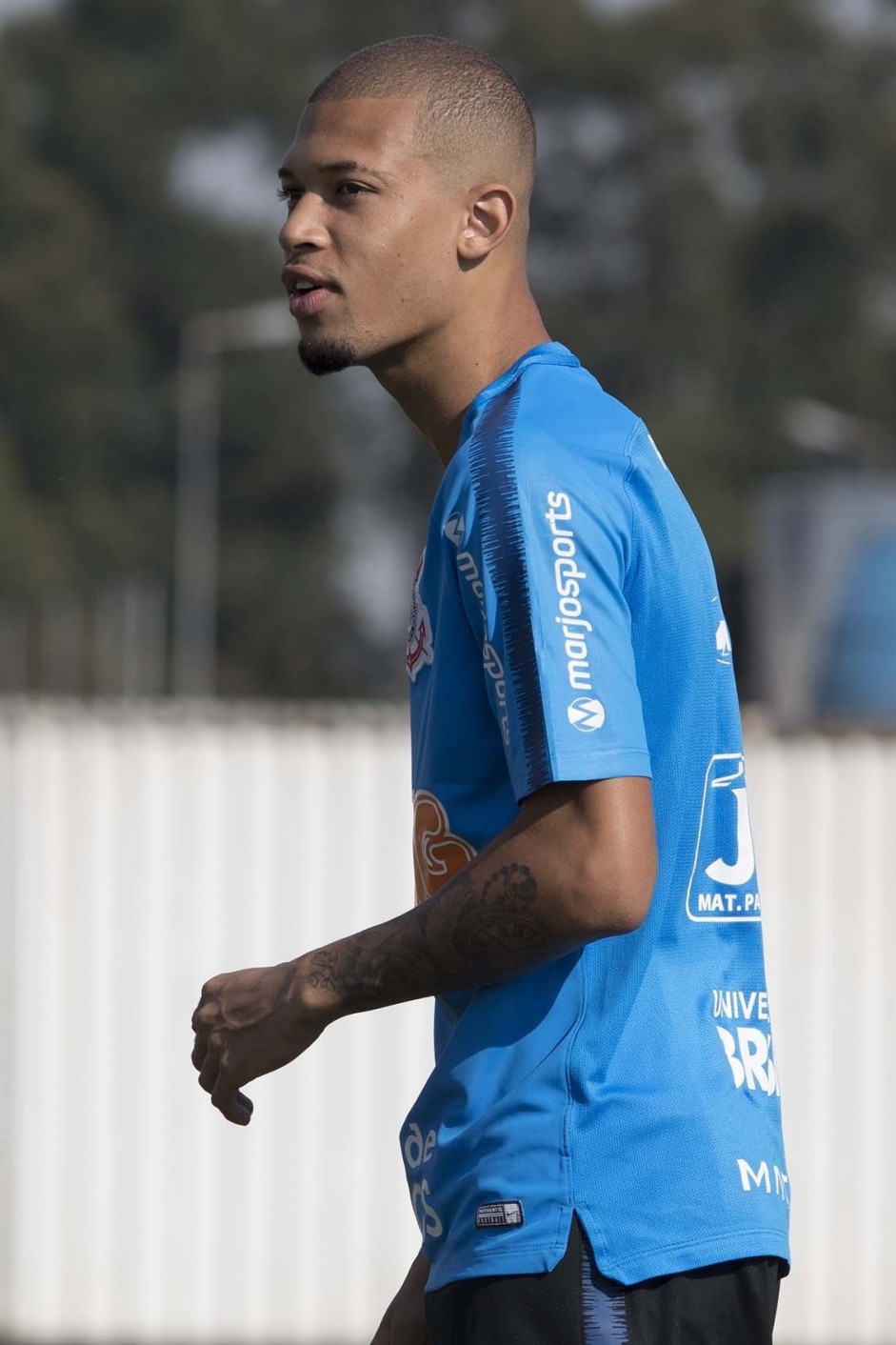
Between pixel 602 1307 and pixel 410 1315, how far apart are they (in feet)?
1.47

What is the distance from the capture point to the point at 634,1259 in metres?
1.97

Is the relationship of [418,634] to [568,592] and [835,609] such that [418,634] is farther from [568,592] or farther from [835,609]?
[835,609]

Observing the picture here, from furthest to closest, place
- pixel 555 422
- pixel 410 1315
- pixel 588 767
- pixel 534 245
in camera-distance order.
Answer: pixel 534 245
pixel 410 1315
pixel 555 422
pixel 588 767

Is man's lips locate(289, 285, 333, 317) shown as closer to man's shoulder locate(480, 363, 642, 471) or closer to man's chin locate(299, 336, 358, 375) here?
man's chin locate(299, 336, 358, 375)

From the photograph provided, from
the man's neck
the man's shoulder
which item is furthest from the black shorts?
the man's neck

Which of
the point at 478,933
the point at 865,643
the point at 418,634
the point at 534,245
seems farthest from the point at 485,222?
the point at 534,245

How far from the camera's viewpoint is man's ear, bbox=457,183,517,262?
222cm

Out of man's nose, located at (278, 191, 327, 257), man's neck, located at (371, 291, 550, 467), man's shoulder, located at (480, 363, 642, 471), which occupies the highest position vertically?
man's nose, located at (278, 191, 327, 257)

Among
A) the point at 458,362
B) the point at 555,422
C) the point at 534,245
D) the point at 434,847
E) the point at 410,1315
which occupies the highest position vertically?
the point at 534,245

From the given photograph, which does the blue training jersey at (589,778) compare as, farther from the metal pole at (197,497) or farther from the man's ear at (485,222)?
the metal pole at (197,497)

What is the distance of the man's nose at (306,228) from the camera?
7.27ft

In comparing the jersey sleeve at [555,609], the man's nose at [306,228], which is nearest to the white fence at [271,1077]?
the man's nose at [306,228]

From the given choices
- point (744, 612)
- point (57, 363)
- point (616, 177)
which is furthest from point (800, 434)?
point (57, 363)

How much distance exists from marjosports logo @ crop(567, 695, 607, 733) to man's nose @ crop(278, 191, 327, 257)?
0.59m
